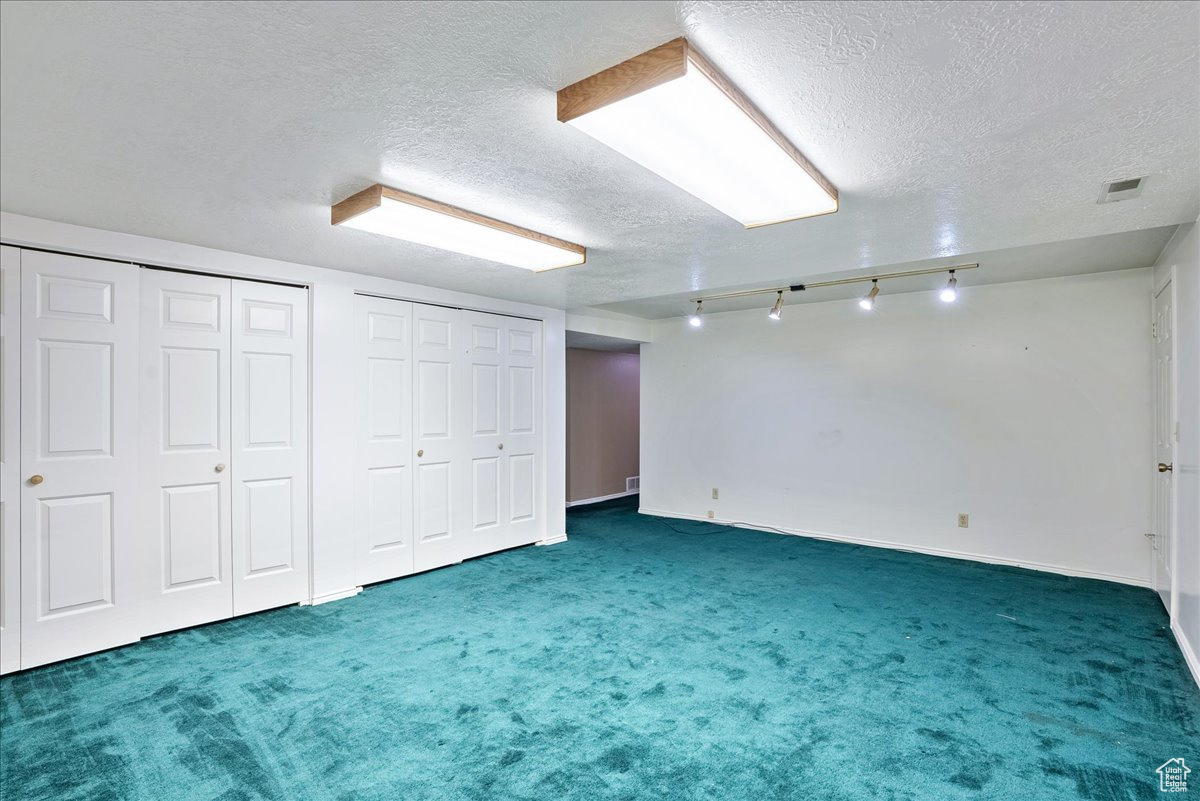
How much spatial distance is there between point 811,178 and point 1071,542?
4.12 m

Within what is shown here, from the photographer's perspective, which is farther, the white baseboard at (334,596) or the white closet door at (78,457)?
the white baseboard at (334,596)

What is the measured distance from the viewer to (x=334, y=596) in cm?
378

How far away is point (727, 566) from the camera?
455 cm

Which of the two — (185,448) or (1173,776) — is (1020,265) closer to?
(1173,776)

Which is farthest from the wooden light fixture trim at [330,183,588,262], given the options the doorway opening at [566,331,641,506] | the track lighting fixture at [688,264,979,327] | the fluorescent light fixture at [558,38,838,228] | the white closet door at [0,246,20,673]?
the doorway opening at [566,331,641,506]

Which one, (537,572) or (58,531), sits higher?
(58,531)

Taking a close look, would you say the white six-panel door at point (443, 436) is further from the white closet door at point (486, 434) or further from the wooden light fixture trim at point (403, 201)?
the wooden light fixture trim at point (403, 201)

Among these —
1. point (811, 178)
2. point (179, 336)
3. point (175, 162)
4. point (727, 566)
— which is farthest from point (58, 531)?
point (727, 566)

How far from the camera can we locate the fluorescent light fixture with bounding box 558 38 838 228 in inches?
55.1

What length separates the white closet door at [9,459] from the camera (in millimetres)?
2674

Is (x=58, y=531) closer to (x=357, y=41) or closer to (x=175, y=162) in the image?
(x=175, y=162)

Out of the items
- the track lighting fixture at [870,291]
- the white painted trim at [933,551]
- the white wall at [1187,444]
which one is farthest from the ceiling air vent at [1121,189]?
the white painted trim at [933,551]

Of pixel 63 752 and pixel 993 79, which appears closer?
pixel 993 79

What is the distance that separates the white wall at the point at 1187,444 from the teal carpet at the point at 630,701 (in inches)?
9.1
